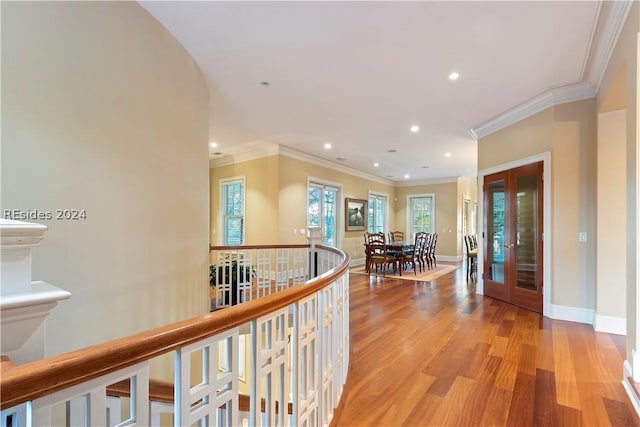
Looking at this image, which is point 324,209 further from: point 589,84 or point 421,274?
point 589,84

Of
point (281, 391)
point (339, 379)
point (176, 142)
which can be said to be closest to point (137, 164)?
point (176, 142)

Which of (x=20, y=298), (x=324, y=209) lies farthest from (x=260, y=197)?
(x=20, y=298)

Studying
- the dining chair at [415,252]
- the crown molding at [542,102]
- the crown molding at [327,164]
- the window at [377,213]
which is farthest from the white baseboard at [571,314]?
the window at [377,213]

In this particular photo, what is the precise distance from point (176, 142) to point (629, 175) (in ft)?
11.8

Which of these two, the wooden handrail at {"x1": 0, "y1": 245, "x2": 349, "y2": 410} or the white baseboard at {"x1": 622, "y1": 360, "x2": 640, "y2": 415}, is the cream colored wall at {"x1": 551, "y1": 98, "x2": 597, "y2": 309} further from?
the wooden handrail at {"x1": 0, "y1": 245, "x2": 349, "y2": 410}

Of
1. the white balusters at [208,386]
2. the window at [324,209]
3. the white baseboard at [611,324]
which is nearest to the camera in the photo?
the white balusters at [208,386]

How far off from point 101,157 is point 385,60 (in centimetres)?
260

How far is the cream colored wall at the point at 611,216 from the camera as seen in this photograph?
129 inches

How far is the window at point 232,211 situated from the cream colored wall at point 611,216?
6.11 m

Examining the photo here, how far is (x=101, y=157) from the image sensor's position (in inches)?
81.5

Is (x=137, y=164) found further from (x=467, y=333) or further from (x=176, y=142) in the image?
(x=467, y=333)

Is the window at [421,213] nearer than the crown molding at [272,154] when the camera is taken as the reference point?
No

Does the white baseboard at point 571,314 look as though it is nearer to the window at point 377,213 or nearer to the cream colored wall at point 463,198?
the window at point 377,213

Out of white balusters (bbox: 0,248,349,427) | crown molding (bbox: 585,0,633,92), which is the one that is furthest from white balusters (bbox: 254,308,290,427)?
crown molding (bbox: 585,0,633,92)
